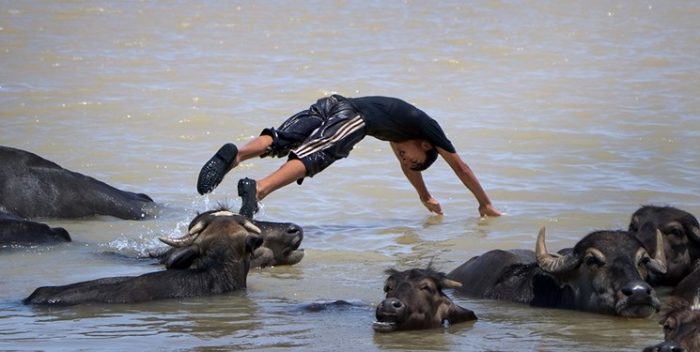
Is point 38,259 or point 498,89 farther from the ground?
point 498,89

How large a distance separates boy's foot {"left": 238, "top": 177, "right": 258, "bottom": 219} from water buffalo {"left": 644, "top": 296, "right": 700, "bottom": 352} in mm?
5342

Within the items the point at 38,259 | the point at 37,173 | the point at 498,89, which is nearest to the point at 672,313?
the point at 38,259

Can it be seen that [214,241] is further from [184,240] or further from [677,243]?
[677,243]

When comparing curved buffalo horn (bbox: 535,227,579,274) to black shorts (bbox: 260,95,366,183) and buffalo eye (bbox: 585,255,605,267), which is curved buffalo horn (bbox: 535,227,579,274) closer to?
buffalo eye (bbox: 585,255,605,267)

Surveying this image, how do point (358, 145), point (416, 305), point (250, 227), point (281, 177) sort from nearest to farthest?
point (416, 305), point (250, 227), point (281, 177), point (358, 145)

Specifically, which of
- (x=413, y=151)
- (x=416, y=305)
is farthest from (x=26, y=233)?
(x=416, y=305)

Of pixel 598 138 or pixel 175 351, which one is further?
pixel 598 138

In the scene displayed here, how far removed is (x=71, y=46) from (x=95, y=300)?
53.5 feet

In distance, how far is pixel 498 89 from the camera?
20578 mm

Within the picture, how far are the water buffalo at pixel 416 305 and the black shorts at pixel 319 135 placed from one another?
3.91 meters

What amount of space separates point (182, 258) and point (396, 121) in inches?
133

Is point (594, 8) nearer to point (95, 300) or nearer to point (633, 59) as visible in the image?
point (633, 59)

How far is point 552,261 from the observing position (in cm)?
918

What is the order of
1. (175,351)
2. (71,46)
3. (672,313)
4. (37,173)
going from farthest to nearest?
(71,46) < (37,173) < (175,351) < (672,313)
